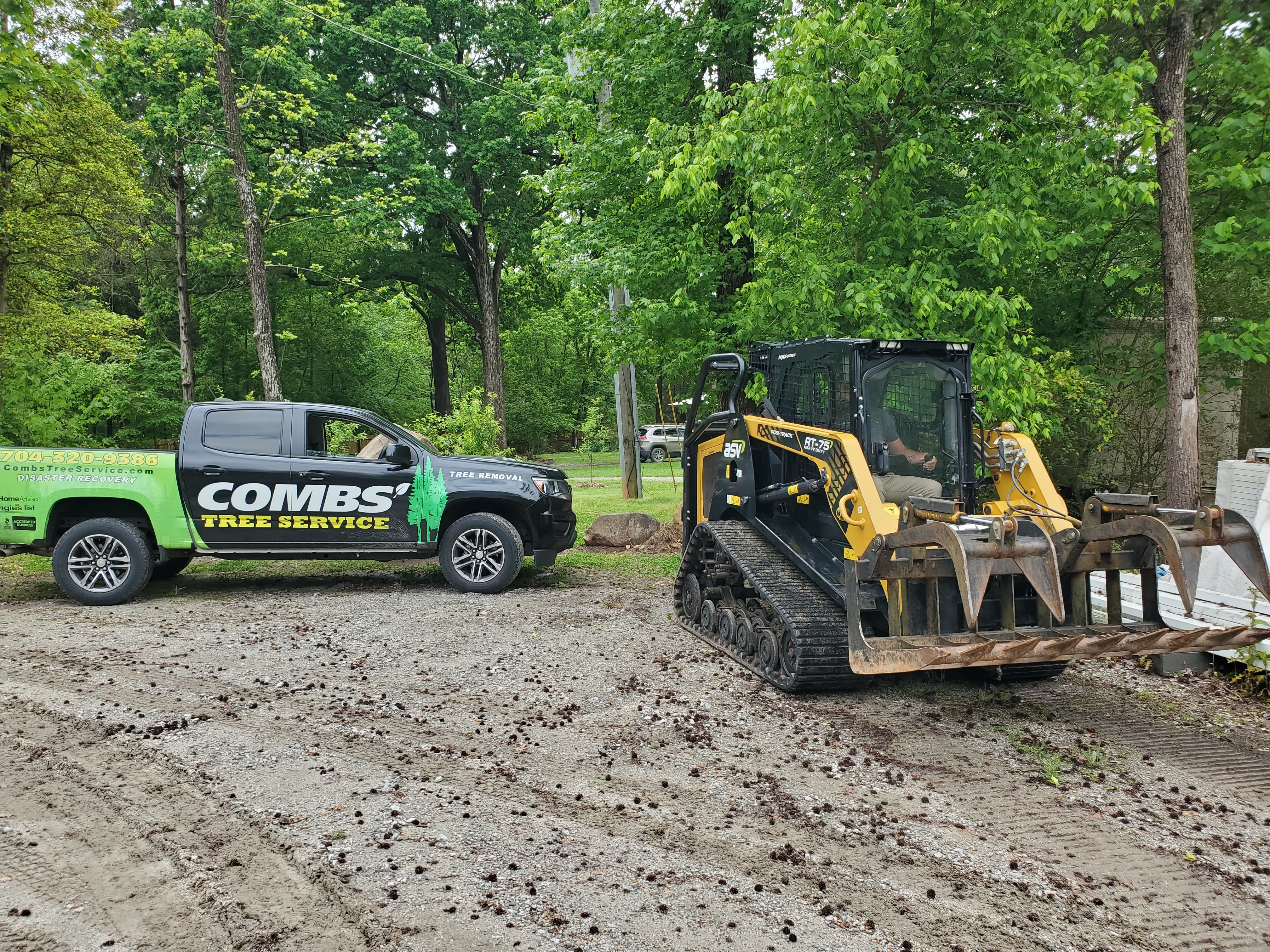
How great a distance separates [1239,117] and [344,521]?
1061 cm

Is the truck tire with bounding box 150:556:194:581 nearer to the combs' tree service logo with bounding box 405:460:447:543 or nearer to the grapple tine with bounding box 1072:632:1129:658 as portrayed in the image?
the combs' tree service logo with bounding box 405:460:447:543

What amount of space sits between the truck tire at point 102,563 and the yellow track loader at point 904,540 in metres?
5.76

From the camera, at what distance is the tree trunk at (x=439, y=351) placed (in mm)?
29438

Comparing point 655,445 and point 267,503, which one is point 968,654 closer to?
point 267,503

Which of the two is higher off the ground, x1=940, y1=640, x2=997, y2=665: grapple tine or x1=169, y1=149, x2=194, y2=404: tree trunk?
x1=169, y1=149, x2=194, y2=404: tree trunk

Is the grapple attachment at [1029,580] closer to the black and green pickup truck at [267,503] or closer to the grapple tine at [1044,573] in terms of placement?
the grapple tine at [1044,573]

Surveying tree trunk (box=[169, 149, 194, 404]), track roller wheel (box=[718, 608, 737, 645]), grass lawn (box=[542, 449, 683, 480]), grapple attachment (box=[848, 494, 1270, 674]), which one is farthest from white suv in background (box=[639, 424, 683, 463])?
grapple attachment (box=[848, 494, 1270, 674])

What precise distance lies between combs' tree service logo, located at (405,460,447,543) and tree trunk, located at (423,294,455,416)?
19570mm

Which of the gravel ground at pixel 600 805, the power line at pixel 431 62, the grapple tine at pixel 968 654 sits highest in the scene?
the power line at pixel 431 62

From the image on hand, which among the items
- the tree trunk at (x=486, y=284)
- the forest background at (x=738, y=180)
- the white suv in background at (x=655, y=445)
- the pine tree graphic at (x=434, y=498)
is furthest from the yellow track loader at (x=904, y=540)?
the white suv in background at (x=655, y=445)

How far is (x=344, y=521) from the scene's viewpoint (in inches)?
372

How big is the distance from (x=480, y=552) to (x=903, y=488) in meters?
4.98

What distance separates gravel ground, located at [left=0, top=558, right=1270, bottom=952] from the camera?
3432 millimetres

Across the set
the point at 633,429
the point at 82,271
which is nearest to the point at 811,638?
the point at 633,429
